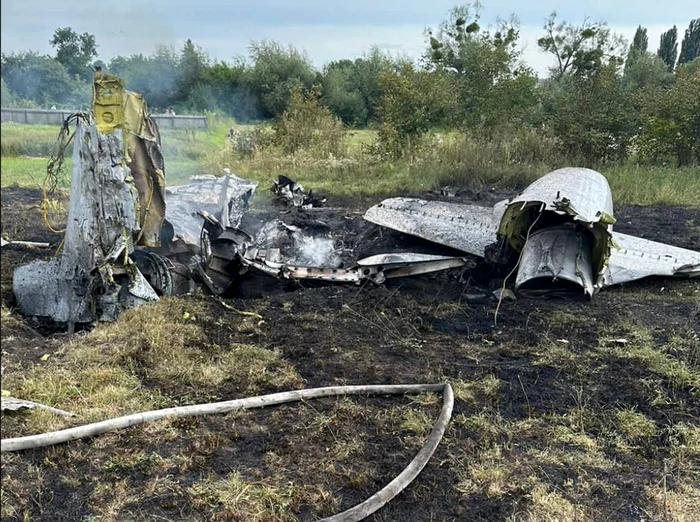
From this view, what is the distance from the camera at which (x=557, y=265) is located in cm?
705

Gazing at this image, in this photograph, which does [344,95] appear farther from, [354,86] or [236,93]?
[236,93]

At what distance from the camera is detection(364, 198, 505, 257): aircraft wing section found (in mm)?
8430

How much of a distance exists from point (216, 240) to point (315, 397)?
341 centimetres

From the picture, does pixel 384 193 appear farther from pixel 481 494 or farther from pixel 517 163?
pixel 481 494

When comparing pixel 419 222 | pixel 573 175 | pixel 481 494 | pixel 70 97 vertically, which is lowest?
pixel 481 494

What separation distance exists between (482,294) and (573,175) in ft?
7.78

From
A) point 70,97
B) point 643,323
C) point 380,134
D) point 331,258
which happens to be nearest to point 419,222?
point 331,258

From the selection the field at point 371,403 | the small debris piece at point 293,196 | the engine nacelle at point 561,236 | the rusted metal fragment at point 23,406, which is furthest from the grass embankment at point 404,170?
the rusted metal fragment at point 23,406

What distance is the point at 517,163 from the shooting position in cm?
1598

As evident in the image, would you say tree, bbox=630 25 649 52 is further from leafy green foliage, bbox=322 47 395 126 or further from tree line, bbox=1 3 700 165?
leafy green foliage, bbox=322 47 395 126

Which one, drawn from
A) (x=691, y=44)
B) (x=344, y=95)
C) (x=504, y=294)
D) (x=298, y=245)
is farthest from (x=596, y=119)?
(x=344, y=95)

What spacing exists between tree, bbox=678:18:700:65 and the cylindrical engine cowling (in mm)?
14788

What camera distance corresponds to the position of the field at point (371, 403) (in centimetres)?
358

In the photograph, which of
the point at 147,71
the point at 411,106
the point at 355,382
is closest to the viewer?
the point at 355,382
